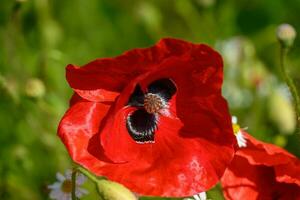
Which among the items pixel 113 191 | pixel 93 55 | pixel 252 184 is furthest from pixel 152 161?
pixel 93 55

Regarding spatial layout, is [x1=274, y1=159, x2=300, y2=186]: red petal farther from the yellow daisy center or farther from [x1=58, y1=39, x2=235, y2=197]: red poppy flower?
the yellow daisy center

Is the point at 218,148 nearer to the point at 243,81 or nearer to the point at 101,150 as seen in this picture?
the point at 101,150

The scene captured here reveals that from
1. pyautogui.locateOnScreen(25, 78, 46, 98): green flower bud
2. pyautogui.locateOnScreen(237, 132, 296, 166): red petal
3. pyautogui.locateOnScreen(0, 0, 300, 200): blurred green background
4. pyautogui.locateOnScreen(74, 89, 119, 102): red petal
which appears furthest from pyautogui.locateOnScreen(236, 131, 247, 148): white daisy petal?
pyautogui.locateOnScreen(25, 78, 46, 98): green flower bud

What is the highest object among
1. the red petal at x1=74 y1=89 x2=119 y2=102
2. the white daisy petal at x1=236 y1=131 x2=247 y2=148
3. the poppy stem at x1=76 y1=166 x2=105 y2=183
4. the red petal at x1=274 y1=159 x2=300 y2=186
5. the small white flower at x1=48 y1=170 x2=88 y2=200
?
the red petal at x1=74 y1=89 x2=119 y2=102

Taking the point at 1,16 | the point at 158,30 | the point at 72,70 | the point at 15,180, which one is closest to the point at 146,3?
the point at 158,30

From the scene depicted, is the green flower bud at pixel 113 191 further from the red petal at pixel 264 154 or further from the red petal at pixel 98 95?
the red petal at pixel 264 154

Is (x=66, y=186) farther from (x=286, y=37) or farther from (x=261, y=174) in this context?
(x=286, y=37)
